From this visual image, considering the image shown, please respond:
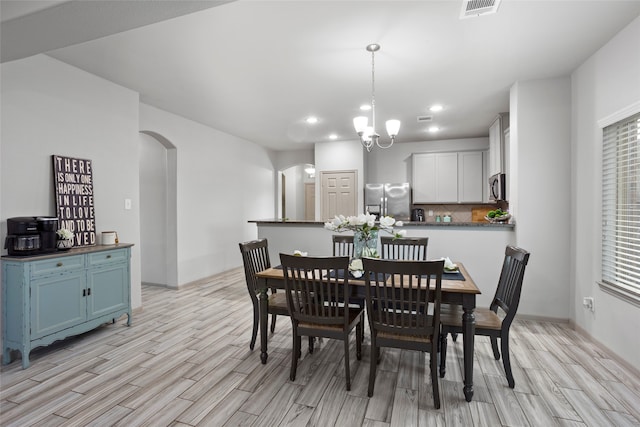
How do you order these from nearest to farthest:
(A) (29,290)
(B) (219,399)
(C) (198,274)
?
1. (B) (219,399)
2. (A) (29,290)
3. (C) (198,274)

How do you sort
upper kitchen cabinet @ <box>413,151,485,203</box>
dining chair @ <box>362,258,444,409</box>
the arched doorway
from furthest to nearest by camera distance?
1. upper kitchen cabinet @ <box>413,151,485,203</box>
2. the arched doorway
3. dining chair @ <box>362,258,444,409</box>

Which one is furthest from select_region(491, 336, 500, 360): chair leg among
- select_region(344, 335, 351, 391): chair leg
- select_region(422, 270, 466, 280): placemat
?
select_region(344, 335, 351, 391): chair leg

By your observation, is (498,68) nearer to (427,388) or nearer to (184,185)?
(427,388)

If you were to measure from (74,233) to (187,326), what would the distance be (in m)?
1.44

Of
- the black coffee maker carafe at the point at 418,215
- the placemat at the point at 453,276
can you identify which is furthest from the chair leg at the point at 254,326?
the black coffee maker carafe at the point at 418,215

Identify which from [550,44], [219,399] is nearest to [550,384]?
[219,399]

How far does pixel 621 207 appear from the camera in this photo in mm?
2641

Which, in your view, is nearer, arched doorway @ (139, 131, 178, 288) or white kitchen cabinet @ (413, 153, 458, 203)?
arched doorway @ (139, 131, 178, 288)

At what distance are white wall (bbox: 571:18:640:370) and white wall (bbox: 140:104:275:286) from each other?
197 inches

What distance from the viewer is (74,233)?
317cm

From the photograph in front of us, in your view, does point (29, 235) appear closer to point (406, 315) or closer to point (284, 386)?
point (284, 386)

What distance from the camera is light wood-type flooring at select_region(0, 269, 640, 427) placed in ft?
6.43

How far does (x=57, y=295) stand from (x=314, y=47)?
305 centimetres

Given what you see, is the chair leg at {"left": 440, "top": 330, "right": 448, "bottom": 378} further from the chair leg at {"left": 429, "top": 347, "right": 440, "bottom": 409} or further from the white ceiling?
the white ceiling
